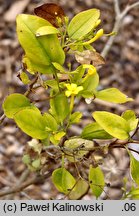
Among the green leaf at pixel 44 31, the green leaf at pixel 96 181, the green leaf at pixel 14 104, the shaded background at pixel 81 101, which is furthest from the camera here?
the shaded background at pixel 81 101

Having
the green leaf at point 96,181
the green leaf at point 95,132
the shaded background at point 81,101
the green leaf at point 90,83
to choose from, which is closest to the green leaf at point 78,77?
the green leaf at point 90,83

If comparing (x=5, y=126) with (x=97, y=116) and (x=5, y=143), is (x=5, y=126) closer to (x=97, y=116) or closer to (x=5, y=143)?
(x=5, y=143)

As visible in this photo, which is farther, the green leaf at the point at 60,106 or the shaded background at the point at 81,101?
the shaded background at the point at 81,101

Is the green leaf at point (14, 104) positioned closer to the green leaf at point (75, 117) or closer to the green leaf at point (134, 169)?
the green leaf at point (75, 117)

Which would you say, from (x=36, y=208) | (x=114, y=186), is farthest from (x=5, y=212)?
(x=114, y=186)

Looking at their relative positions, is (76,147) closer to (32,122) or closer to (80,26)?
(32,122)

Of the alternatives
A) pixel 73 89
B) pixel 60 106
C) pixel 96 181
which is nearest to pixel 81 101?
pixel 96 181

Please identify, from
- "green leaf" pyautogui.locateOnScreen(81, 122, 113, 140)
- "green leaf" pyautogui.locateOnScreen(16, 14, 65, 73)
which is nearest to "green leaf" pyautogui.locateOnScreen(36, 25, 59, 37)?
"green leaf" pyautogui.locateOnScreen(16, 14, 65, 73)
